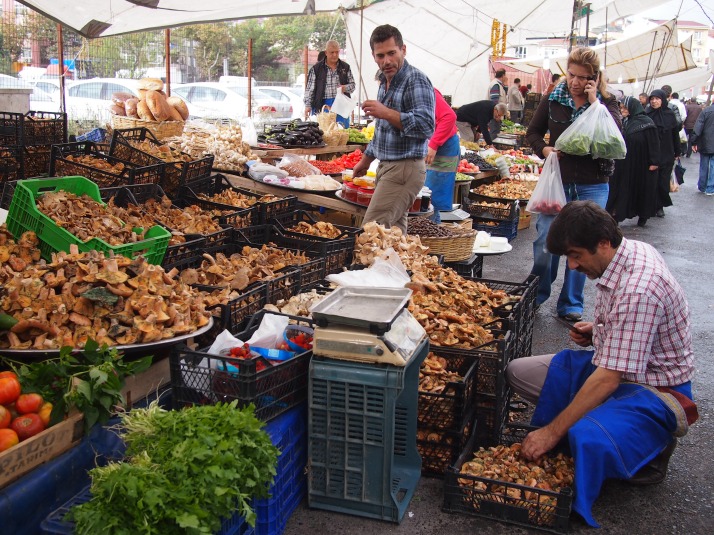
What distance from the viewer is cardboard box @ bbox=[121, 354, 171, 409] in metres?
3.35

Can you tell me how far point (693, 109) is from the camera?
2566 centimetres

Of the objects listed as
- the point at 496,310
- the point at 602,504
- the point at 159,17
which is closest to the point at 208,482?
the point at 602,504

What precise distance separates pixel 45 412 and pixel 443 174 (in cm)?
656

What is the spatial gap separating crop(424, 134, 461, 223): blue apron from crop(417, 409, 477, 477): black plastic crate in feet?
16.3

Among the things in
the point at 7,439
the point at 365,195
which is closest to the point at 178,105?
the point at 365,195

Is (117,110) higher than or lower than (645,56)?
lower

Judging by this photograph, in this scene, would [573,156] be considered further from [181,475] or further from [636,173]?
[636,173]

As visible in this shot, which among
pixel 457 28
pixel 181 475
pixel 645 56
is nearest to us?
pixel 181 475

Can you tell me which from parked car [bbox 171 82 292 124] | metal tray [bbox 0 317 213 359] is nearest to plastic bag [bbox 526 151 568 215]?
metal tray [bbox 0 317 213 359]

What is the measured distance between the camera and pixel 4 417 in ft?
8.98

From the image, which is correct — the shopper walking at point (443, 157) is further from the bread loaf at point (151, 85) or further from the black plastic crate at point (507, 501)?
the black plastic crate at point (507, 501)

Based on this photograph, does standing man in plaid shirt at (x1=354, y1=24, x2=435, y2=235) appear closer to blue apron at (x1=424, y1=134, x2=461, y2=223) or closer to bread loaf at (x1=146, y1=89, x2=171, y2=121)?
blue apron at (x1=424, y1=134, x2=461, y2=223)

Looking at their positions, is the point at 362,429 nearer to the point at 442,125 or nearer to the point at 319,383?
the point at 319,383

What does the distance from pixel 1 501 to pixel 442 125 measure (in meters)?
6.73
